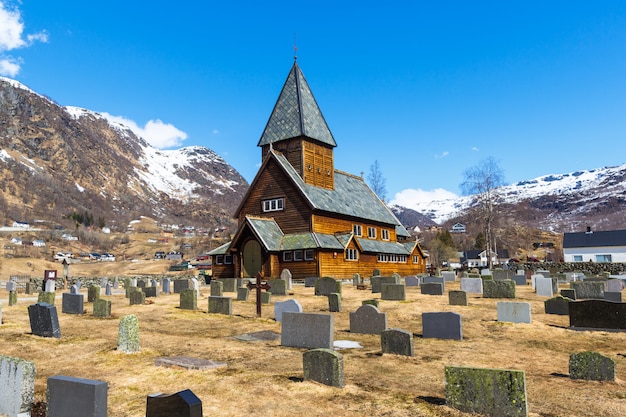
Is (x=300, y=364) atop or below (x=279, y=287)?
below

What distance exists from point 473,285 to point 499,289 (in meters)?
3.25

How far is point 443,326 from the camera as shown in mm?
14289

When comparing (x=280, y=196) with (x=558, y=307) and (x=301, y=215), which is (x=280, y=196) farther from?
(x=558, y=307)

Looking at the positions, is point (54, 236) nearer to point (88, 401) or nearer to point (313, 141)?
point (313, 141)

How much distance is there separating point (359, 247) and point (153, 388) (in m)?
36.0

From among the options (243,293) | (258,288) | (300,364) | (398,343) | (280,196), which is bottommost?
(300,364)

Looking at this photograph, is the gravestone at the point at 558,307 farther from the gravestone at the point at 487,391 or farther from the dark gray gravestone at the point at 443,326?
the gravestone at the point at 487,391

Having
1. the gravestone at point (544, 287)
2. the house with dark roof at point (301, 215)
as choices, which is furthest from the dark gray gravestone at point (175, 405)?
the house with dark roof at point (301, 215)

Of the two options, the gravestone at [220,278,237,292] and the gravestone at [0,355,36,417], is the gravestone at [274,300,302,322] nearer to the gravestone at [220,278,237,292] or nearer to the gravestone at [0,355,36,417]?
the gravestone at [0,355,36,417]

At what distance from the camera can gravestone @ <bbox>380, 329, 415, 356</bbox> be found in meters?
11.5

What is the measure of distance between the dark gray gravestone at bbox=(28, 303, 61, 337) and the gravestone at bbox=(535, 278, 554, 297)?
24.4m

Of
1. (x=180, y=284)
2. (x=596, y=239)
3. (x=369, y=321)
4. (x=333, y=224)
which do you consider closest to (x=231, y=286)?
(x=180, y=284)

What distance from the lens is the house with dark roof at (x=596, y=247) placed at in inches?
2970

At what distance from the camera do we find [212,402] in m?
7.82
